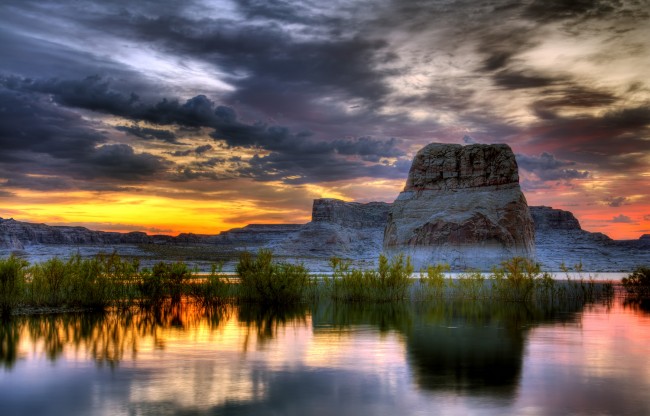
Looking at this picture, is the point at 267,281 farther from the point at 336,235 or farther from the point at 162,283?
the point at 336,235

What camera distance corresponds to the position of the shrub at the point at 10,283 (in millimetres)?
20359

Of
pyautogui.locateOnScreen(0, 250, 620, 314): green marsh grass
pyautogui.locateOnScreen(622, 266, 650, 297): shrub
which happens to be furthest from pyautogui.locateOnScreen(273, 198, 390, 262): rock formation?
pyautogui.locateOnScreen(0, 250, 620, 314): green marsh grass

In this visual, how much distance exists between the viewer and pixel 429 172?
11631cm

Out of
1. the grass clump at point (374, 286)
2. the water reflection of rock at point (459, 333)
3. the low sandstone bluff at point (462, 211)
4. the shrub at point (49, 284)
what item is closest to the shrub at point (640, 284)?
the water reflection of rock at point (459, 333)

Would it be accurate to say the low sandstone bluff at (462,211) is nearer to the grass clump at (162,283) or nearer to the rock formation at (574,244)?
the rock formation at (574,244)

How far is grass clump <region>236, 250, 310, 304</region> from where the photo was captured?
25.8 m

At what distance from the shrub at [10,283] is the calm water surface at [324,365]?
144cm

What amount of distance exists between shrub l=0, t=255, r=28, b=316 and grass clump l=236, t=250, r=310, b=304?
28.3ft

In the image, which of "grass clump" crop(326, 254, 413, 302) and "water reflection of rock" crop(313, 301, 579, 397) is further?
"grass clump" crop(326, 254, 413, 302)

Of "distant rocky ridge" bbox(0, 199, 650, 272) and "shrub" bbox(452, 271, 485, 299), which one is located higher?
"distant rocky ridge" bbox(0, 199, 650, 272)

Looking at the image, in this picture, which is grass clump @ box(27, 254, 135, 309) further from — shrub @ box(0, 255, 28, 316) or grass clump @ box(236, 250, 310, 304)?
grass clump @ box(236, 250, 310, 304)

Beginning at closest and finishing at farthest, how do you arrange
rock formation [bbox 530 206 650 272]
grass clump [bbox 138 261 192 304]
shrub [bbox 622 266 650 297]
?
grass clump [bbox 138 261 192 304] < shrub [bbox 622 266 650 297] < rock formation [bbox 530 206 650 272]

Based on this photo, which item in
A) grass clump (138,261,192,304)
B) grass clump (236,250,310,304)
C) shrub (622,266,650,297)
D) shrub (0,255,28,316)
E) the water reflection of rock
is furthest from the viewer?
shrub (622,266,650,297)

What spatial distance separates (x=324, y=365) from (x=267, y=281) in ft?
44.2
